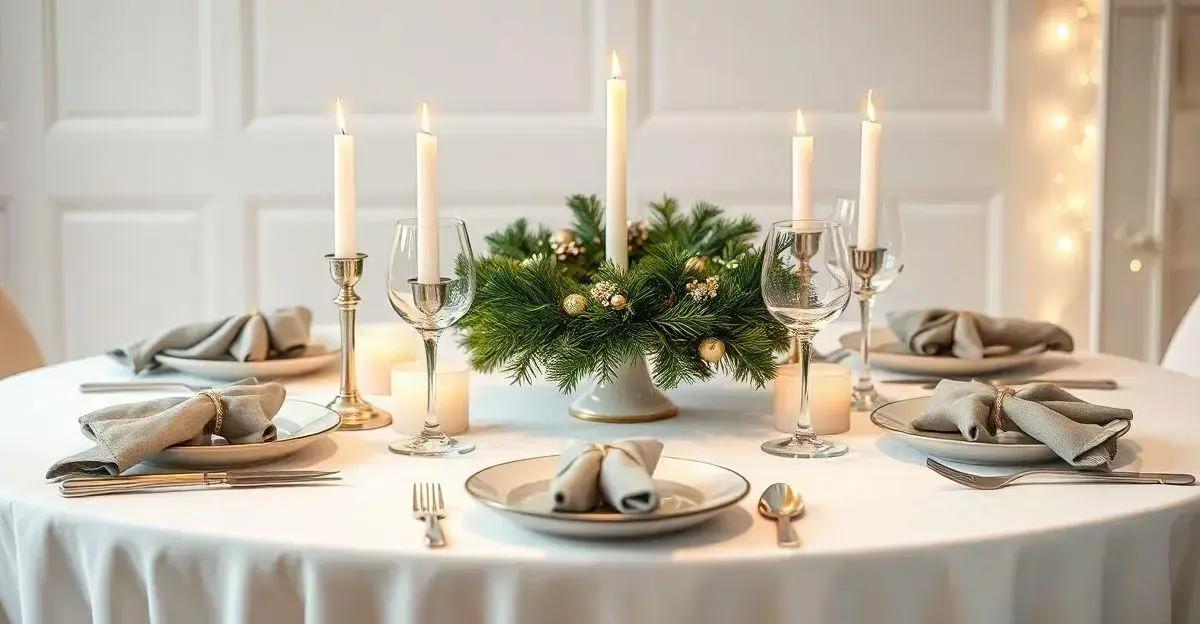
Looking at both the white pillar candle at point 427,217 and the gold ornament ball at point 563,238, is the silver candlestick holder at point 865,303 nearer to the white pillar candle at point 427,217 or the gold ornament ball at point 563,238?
the gold ornament ball at point 563,238

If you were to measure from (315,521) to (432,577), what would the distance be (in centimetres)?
15

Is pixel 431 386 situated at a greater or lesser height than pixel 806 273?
lesser

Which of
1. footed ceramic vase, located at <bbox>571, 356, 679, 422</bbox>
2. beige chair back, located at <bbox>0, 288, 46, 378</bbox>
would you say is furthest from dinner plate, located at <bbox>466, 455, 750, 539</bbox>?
beige chair back, located at <bbox>0, 288, 46, 378</bbox>

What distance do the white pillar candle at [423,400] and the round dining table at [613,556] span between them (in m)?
0.14

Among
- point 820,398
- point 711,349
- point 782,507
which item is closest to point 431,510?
point 782,507

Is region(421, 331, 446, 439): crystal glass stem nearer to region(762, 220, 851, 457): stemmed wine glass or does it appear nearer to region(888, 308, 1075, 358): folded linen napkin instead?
region(762, 220, 851, 457): stemmed wine glass

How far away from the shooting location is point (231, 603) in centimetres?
110

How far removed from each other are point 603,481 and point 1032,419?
1.60 ft

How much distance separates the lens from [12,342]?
2.17 m

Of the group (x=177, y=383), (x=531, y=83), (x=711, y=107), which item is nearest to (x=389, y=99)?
(x=531, y=83)

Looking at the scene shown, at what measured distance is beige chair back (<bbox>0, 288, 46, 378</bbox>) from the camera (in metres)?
2.15

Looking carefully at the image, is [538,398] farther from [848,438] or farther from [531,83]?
[531,83]

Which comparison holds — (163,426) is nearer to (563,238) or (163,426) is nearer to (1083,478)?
(563,238)

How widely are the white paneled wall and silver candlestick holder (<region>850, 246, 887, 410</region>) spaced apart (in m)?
1.99
